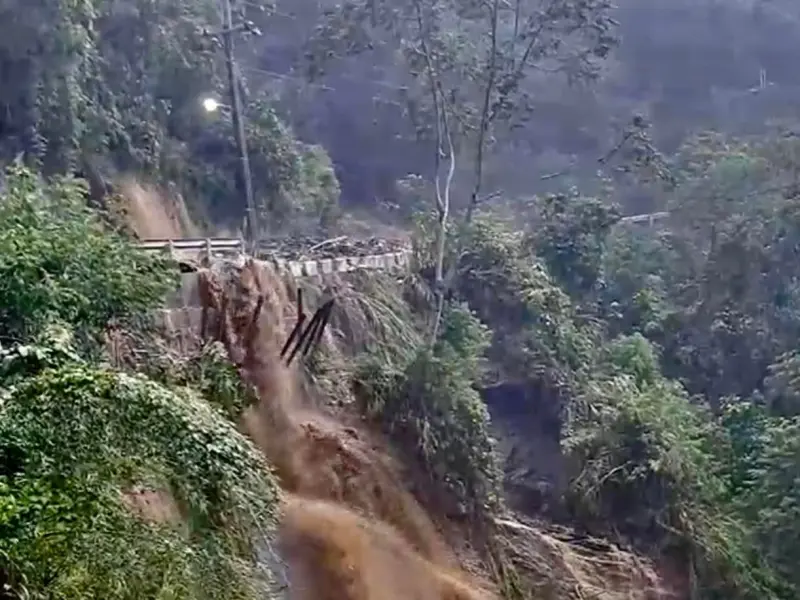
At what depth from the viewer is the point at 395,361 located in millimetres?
11656

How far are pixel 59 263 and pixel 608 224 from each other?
11528mm

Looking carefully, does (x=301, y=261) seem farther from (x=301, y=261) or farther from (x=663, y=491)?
(x=663, y=491)

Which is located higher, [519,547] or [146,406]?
[146,406]

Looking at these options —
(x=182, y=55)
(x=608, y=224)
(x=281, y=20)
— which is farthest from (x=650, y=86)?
(x=182, y=55)

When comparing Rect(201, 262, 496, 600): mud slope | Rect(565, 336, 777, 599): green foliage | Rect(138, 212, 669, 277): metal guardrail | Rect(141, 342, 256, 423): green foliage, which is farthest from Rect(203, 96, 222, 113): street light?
Rect(141, 342, 256, 423): green foliage

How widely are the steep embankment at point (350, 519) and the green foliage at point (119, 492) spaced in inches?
132

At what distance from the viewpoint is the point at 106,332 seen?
771 centimetres

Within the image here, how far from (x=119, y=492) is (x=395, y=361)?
7207 mm

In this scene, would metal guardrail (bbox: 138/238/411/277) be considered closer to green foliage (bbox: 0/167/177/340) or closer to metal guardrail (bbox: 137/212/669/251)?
metal guardrail (bbox: 137/212/669/251)

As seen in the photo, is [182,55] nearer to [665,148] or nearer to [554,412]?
[554,412]

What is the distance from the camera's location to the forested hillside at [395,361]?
481cm

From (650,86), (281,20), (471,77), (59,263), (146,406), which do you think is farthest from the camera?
(650,86)

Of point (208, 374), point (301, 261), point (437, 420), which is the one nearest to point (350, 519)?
point (437, 420)

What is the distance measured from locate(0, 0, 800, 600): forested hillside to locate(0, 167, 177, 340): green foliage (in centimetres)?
3
